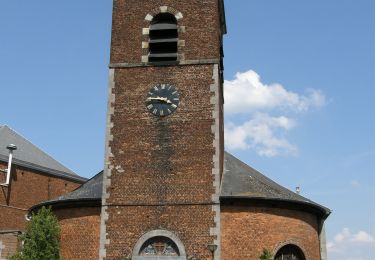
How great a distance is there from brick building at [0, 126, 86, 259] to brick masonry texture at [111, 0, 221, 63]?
Result: 1086cm

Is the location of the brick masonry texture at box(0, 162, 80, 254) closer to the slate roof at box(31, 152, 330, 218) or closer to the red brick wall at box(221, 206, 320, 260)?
the slate roof at box(31, 152, 330, 218)

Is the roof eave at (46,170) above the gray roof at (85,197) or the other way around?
above

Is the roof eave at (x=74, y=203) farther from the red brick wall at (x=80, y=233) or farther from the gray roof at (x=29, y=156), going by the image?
the gray roof at (x=29, y=156)

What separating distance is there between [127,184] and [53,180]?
14282 mm

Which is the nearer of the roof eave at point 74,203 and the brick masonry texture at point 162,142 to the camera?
the brick masonry texture at point 162,142

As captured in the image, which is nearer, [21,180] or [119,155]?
[119,155]

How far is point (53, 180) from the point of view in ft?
108

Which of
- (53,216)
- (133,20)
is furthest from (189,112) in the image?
(53,216)

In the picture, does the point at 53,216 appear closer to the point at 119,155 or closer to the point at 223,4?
the point at 119,155

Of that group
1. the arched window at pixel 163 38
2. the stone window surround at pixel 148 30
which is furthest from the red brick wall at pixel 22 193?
the arched window at pixel 163 38

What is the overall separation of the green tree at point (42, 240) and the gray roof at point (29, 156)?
37.0 ft

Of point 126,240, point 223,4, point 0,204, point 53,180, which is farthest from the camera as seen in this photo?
point 53,180

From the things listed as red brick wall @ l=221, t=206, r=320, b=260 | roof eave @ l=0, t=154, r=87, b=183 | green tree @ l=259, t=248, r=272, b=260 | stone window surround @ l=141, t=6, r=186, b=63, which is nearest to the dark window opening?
red brick wall @ l=221, t=206, r=320, b=260

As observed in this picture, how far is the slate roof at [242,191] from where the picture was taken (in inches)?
770
